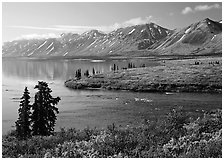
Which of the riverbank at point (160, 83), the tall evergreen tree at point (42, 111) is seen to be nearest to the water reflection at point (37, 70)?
the riverbank at point (160, 83)

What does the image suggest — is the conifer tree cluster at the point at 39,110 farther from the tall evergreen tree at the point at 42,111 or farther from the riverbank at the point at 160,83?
the riverbank at the point at 160,83

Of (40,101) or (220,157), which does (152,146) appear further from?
(40,101)

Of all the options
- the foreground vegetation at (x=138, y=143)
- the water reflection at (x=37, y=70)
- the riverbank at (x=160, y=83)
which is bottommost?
the foreground vegetation at (x=138, y=143)

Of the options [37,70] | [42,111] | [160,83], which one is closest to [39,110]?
[42,111]

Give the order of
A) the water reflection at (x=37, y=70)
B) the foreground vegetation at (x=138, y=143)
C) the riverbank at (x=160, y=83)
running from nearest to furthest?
the foreground vegetation at (x=138, y=143) < the water reflection at (x=37, y=70) < the riverbank at (x=160, y=83)

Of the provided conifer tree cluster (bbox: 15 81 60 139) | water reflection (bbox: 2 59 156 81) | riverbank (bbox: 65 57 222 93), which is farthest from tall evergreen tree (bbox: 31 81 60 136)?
riverbank (bbox: 65 57 222 93)

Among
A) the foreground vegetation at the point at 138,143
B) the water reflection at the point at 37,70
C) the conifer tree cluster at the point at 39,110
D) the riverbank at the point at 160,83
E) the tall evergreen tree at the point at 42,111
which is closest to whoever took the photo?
the foreground vegetation at the point at 138,143

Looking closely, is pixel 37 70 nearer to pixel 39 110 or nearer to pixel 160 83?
pixel 160 83

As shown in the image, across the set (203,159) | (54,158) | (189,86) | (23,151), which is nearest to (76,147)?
(54,158)

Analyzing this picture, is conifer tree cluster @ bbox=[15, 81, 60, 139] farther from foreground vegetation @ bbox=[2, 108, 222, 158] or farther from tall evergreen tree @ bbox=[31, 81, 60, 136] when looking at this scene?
foreground vegetation @ bbox=[2, 108, 222, 158]
